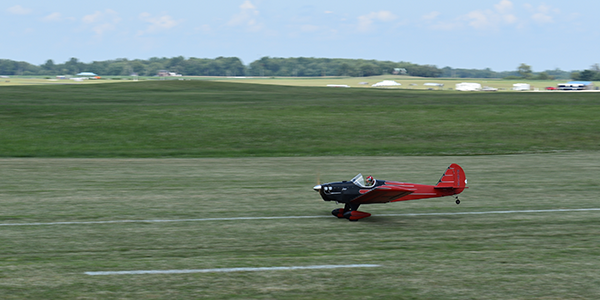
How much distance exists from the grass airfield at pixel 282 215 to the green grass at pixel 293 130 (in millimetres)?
266

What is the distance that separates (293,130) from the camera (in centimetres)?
3478

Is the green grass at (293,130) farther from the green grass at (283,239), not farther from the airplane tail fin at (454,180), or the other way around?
the airplane tail fin at (454,180)

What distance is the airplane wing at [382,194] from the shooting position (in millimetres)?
13341

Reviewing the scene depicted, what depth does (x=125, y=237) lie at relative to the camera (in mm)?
11961

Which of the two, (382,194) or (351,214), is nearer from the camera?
(382,194)

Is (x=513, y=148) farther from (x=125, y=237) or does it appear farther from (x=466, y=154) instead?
(x=125, y=237)

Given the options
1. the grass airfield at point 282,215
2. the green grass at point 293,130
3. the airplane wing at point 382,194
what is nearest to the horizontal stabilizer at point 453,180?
the grass airfield at point 282,215

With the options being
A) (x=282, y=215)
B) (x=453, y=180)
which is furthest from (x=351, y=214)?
(x=453, y=180)

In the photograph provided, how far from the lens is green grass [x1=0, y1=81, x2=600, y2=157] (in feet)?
95.8

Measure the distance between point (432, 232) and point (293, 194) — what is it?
5.65m

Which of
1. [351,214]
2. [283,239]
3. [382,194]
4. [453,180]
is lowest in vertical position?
[283,239]

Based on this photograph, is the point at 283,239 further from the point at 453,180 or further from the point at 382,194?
the point at 453,180

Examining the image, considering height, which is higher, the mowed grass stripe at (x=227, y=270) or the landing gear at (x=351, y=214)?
the landing gear at (x=351, y=214)

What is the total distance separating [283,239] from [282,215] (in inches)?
91.7
